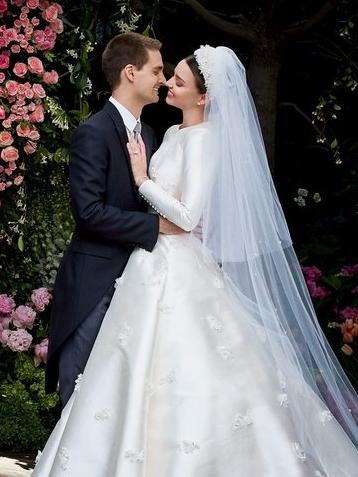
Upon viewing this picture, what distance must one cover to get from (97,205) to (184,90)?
562mm

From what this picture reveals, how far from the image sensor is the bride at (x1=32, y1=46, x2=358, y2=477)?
3838mm

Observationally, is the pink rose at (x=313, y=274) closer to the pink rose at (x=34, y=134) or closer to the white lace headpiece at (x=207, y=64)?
the pink rose at (x=34, y=134)

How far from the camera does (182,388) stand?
12.7 feet

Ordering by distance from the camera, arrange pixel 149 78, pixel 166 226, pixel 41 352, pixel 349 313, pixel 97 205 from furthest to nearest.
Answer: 1. pixel 41 352
2. pixel 349 313
3. pixel 149 78
4. pixel 166 226
5. pixel 97 205

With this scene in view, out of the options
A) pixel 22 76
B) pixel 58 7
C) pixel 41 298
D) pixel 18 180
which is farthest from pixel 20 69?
pixel 41 298

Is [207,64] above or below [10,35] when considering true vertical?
above

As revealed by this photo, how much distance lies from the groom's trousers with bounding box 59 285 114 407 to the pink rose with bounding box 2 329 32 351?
1.64m

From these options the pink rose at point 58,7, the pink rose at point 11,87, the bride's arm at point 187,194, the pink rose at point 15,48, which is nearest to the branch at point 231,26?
the pink rose at point 58,7

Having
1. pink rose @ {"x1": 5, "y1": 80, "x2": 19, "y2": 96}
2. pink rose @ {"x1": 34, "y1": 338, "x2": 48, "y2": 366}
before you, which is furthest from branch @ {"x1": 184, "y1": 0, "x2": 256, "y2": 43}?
pink rose @ {"x1": 34, "y1": 338, "x2": 48, "y2": 366}

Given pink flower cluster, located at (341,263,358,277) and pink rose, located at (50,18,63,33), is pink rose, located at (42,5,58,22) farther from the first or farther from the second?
pink flower cluster, located at (341,263,358,277)

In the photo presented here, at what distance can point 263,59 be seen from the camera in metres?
6.41

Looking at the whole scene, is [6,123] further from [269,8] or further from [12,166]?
[269,8]

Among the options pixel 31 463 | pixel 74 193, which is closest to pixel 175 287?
pixel 74 193

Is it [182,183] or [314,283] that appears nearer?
[182,183]
